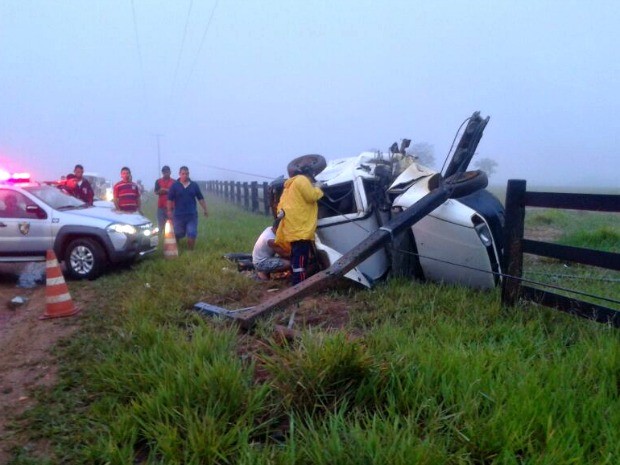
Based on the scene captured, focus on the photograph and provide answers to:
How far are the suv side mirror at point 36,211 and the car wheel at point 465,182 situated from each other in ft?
19.8

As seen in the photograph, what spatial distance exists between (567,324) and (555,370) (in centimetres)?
125

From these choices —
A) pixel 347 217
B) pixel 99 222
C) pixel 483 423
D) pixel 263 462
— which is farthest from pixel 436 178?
pixel 99 222

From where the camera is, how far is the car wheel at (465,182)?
6188 mm

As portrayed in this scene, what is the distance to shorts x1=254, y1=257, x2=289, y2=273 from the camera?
23.4 ft

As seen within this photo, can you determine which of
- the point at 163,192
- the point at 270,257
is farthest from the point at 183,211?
the point at 270,257

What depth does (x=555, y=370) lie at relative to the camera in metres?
3.25

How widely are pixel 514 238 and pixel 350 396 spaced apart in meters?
2.43

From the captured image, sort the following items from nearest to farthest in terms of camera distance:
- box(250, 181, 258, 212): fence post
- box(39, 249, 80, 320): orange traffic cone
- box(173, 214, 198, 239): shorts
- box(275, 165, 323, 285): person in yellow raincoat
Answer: box(39, 249, 80, 320): orange traffic cone → box(275, 165, 323, 285): person in yellow raincoat → box(173, 214, 198, 239): shorts → box(250, 181, 258, 212): fence post

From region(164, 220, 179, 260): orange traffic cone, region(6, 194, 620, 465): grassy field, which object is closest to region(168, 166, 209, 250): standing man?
region(164, 220, 179, 260): orange traffic cone

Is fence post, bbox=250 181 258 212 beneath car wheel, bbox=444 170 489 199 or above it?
beneath

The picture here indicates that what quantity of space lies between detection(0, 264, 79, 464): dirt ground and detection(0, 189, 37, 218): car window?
4.76 ft

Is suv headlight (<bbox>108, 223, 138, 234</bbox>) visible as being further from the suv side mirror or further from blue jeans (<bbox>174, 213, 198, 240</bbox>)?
blue jeans (<bbox>174, 213, 198, 240</bbox>)

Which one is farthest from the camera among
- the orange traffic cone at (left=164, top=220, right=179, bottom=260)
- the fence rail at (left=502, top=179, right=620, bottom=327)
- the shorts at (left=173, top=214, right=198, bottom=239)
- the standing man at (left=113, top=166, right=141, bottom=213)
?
the standing man at (left=113, top=166, right=141, bottom=213)

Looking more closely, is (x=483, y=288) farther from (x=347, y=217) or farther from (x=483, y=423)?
(x=483, y=423)
